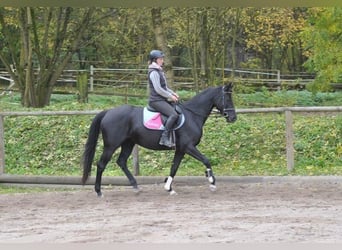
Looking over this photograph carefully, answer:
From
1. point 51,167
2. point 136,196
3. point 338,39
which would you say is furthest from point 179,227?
point 338,39

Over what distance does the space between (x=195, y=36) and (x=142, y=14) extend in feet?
7.09

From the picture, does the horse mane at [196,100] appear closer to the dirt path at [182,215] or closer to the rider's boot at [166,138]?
the rider's boot at [166,138]

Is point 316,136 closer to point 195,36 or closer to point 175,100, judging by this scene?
point 175,100

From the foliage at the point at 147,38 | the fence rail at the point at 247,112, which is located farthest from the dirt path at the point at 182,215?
the foliage at the point at 147,38

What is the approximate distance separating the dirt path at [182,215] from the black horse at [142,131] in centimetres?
44

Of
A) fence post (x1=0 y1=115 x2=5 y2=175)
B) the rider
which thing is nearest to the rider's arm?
the rider

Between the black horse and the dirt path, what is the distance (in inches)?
17.5

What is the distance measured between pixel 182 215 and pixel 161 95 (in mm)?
2218

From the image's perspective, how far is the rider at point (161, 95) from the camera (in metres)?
8.68

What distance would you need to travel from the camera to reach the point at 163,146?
29.5ft

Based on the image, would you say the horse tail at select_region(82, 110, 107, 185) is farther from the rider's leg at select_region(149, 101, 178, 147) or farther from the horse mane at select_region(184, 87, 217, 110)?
the horse mane at select_region(184, 87, 217, 110)

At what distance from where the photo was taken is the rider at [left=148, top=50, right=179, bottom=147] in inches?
342

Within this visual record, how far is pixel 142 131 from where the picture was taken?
8930mm

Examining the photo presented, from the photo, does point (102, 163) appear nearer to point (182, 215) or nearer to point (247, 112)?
point (182, 215)
